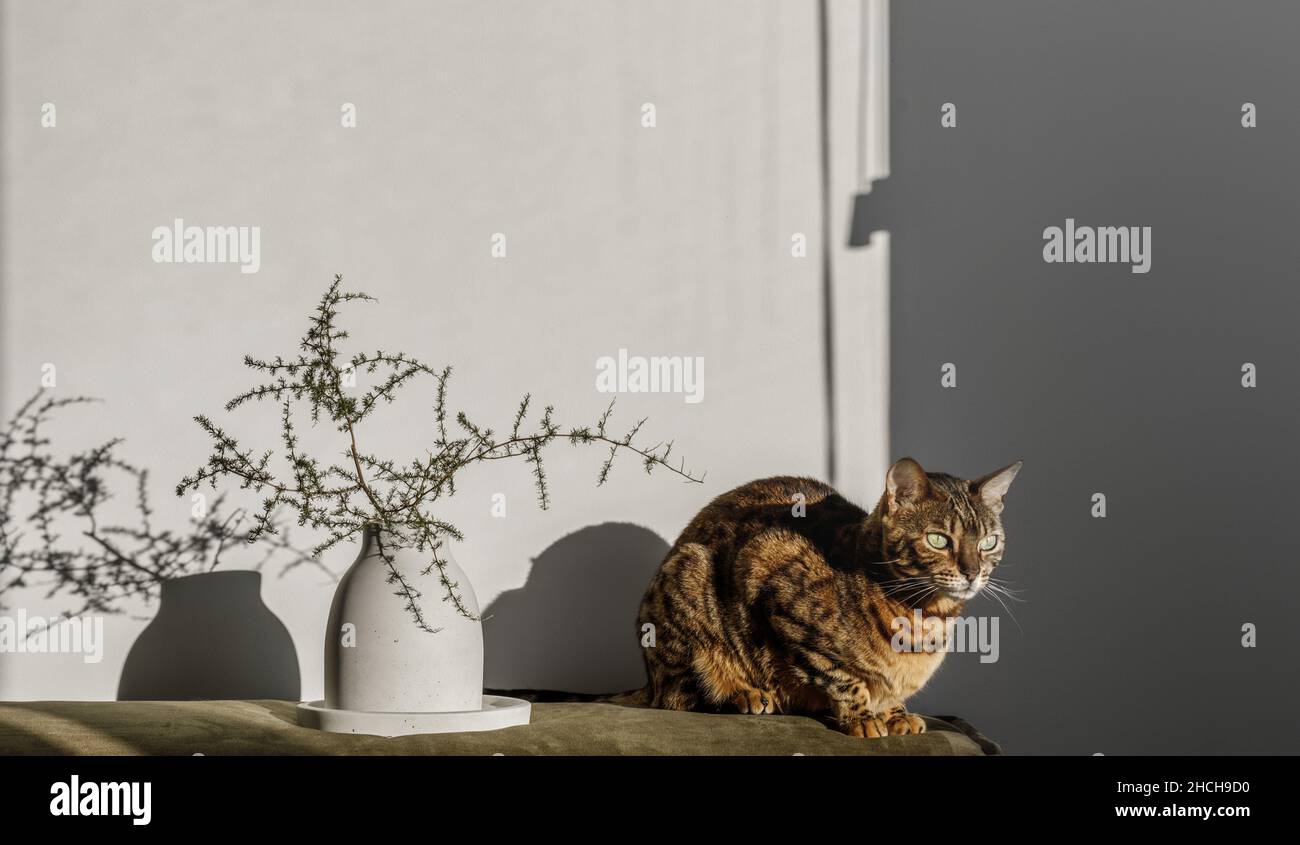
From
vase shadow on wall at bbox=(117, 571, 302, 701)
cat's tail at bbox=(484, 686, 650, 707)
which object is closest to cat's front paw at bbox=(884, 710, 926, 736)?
cat's tail at bbox=(484, 686, 650, 707)

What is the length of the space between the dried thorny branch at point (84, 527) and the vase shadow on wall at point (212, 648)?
0.06 metres

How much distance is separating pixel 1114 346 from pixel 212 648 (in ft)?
6.69

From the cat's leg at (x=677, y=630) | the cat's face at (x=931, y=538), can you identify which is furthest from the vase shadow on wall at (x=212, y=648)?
the cat's face at (x=931, y=538)

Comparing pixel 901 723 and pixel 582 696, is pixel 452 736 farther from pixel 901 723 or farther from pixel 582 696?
pixel 901 723

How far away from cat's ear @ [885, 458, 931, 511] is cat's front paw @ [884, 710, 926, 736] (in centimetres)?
37

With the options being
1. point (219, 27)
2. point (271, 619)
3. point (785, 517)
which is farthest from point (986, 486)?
point (219, 27)

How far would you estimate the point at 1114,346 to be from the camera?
2.90 meters

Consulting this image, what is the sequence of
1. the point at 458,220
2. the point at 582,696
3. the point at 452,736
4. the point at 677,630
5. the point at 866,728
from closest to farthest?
1. the point at 452,736
2. the point at 866,728
3. the point at 677,630
4. the point at 582,696
5. the point at 458,220

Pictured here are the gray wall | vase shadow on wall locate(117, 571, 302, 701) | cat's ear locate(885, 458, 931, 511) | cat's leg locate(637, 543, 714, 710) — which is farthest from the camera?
the gray wall

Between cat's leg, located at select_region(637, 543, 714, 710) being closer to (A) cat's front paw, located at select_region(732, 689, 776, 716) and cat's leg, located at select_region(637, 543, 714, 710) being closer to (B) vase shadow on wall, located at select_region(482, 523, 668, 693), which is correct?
(A) cat's front paw, located at select_region(732, 689, 776, 716)

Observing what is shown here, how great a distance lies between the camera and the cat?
235 centimetres

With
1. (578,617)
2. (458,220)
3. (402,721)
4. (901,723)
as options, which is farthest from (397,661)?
(458,220)

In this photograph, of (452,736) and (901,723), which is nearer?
(452,736)

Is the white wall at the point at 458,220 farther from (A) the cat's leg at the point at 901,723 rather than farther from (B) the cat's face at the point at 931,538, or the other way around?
(A) the cat's leg at the point at 901,723
